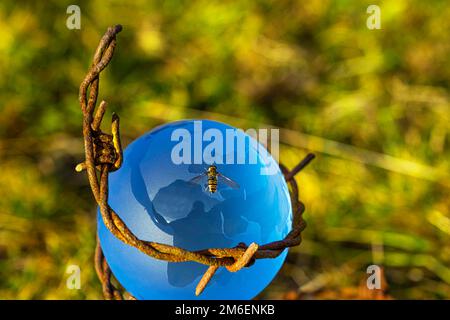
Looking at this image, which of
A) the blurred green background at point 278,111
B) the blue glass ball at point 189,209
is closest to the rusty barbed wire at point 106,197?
the blue glass ball at point 189,209

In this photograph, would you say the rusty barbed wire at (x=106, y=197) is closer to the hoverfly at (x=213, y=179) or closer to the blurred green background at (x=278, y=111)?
the hoverfly at (x=213, y=179)

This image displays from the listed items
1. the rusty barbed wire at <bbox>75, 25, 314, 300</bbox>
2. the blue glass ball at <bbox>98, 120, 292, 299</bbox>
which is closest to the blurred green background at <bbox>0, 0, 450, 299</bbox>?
the blue glass ball at <bbox>98, 120, 292, 299</bbox>

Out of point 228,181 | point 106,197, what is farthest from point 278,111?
point 106,197

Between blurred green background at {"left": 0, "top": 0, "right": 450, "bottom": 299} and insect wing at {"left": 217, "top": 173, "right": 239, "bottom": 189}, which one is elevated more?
blurred green background at {"left": 0, "top": 0, "right": 450, "bottom": 299}

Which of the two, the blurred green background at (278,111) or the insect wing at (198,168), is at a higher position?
the blurred green background at (278,111)

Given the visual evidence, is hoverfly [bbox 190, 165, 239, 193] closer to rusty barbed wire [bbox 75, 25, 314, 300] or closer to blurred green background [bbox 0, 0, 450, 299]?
rusty barbed wire [bbox 75, 25, 314, 300]

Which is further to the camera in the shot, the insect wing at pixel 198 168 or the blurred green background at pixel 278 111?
the blurred green background at pixel 278 111

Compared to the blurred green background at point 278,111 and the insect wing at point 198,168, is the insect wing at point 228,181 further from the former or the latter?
the blurred green background at point 278,111

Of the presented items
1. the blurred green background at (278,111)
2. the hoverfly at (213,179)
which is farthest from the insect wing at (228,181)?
the blurred green background at (278,111)
